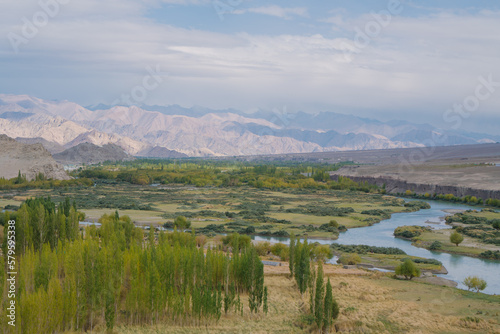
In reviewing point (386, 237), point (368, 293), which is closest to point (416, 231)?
point (386, 237)

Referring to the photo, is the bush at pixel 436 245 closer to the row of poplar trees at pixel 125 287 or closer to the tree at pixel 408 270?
the tree at pixel 408 270

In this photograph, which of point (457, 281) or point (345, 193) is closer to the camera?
point (457, 281)

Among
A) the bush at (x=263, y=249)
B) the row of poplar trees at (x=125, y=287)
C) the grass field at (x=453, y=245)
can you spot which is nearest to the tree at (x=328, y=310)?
the row of poplar trees at (x=125, y=287)

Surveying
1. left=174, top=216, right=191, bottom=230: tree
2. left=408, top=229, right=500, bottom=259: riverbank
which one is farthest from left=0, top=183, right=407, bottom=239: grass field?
left=408, top=229, right=500, bottom=259: riverbank

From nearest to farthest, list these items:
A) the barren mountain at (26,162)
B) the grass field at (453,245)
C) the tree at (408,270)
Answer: the tree at (408,270) < the grass field at (453,245) < the barren mountain at (26,162)

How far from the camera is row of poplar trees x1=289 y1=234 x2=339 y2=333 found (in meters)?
24.9

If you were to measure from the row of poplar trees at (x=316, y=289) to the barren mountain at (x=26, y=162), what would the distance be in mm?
103521

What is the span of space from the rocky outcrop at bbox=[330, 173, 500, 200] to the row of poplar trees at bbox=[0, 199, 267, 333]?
272ft

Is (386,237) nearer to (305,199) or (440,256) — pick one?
(440,256)

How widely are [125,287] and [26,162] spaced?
109 m

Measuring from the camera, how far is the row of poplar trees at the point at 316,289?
81.7 ft

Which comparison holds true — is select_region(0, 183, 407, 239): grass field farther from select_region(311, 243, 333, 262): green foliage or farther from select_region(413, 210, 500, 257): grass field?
select_region(311, 243, 333, 262): green foliage

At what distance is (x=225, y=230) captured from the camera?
2367 inches

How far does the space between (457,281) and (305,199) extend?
61.9m
